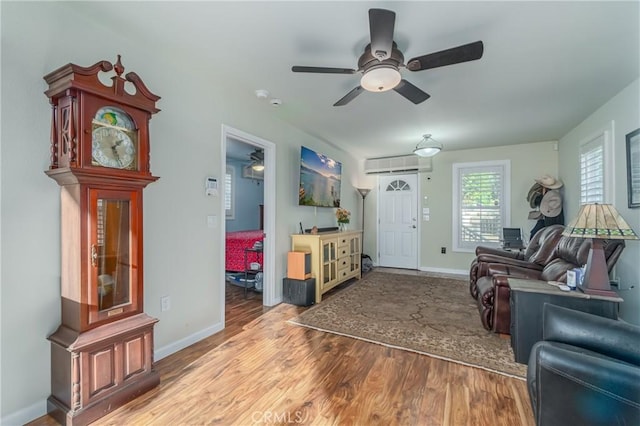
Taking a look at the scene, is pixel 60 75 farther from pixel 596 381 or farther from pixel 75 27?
pixel 596 381

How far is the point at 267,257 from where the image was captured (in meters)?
3.64

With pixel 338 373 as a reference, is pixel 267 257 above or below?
above

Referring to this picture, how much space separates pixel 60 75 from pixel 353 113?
2730mm

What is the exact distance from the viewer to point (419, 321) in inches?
120

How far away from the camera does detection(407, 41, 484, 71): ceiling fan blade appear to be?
168 cm

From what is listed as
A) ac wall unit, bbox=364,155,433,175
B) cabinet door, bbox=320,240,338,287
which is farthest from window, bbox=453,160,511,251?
cabinet door, bbox=320,240,338,287

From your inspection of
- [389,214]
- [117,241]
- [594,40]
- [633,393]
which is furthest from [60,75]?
[389,214]

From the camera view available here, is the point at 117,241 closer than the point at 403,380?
Yes

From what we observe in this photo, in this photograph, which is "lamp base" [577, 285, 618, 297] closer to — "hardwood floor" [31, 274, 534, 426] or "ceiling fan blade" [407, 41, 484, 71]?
"hardwood floor" [31, 274, 534, 426]

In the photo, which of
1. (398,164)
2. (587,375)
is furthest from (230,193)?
(587,375)

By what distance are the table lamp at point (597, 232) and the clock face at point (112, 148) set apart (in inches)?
121

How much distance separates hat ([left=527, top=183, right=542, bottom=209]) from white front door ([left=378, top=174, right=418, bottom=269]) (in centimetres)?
193

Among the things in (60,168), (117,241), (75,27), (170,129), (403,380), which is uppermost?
(75,27)

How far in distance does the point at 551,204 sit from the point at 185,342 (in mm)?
5285
